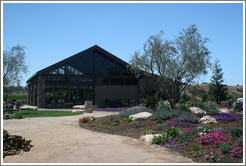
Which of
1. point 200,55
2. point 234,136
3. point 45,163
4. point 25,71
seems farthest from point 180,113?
point 25,71

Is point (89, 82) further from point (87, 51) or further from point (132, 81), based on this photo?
point (132, 81)

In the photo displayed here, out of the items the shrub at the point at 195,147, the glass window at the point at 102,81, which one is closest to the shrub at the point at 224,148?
the shrub at the point at 195,147

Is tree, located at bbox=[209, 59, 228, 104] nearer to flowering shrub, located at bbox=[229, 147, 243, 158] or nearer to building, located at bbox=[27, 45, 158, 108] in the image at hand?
building, located at bbox=[27, 45, 158, 108]

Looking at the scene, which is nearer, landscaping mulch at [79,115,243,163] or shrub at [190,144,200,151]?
landscaping mulch at [79,115,243,163]

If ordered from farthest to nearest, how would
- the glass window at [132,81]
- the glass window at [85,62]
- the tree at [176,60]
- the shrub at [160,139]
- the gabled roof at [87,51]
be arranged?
the glass window at [132,81] < the glass window at [85,62] < the gabled roof at [87,51] < the tree at [176,60] < the shrub at [160,139]

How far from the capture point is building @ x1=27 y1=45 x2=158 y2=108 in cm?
2866

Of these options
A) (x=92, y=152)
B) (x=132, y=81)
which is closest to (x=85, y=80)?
(x=132, y=81)

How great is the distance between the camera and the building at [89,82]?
94.0ft

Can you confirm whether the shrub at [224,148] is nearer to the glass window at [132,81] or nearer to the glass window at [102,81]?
the glass window at [102,81]

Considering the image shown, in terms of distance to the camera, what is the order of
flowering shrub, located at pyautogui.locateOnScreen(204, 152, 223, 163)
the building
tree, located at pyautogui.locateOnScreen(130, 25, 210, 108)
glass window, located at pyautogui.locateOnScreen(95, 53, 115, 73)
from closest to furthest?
1. flowering shrub, located at pyautogui.locateOnScreen(204, 152, 223, 163)
2. tree, located at pyautogui.locateOnScreen(130, 25, 210, 108)
3. the building
4. glass window, located at pyautogui.locateOnScreen(95, 53, 115, 73)

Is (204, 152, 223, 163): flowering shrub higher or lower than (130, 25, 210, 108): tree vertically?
lower

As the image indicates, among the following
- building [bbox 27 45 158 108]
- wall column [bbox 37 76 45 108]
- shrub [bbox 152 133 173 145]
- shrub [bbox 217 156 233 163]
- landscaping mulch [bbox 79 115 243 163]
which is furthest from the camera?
building [bbox 27 45 158 108]

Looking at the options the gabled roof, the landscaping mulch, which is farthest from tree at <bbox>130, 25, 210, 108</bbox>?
the gabled roof

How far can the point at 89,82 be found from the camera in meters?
29.3
